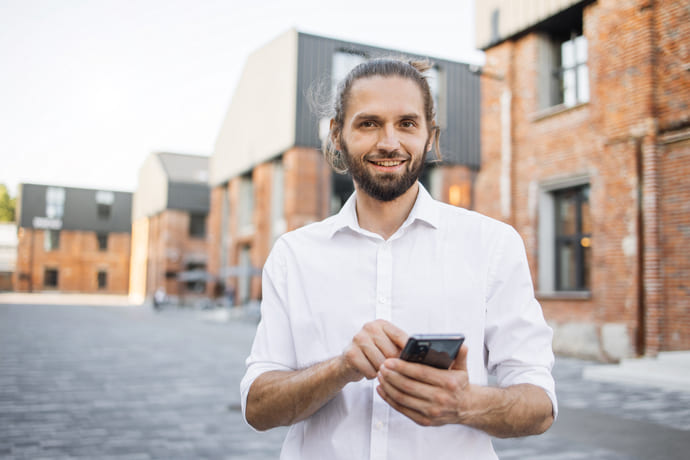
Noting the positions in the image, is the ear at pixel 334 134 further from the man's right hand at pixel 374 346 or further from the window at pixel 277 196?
the window at pixel 277 196

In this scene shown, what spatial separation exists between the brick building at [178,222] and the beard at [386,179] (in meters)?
43.8

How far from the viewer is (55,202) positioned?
6047 centimetres

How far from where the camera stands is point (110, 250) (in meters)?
62.1

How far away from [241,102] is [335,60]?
7.94m

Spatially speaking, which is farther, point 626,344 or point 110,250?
point 110,250

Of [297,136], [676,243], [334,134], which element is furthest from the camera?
[297,136]

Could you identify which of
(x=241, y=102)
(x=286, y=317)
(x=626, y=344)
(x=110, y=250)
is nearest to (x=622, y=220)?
(x=626, y=344)

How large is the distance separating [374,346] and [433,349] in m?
0.17

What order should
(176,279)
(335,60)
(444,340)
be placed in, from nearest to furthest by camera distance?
(444,340), (335,60), (176,279)

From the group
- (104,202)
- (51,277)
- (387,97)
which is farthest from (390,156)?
(104,202)

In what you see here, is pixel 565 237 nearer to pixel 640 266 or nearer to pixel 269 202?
pixel 640 266

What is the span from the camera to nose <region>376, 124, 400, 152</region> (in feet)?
5.75

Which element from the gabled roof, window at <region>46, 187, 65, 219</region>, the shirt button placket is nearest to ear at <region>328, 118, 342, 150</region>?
the shirt button placket

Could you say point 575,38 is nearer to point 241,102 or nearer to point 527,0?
point 527,0
